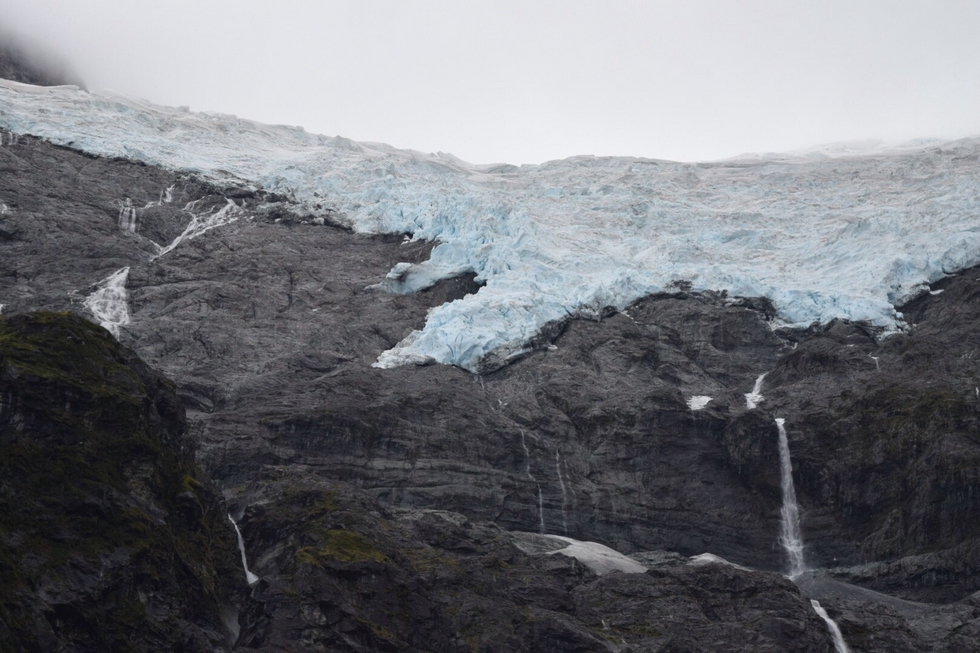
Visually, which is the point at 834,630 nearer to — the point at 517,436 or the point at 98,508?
the point at 517,436

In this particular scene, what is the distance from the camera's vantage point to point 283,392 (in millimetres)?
54188

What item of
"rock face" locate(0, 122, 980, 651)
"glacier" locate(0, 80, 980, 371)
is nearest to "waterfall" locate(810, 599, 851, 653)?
"rock face" locate(0, 122, 980, 651)

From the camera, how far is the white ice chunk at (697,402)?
182 feet

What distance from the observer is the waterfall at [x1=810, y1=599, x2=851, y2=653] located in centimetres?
3838

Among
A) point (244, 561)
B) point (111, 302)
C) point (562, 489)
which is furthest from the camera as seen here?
point (111, 302)

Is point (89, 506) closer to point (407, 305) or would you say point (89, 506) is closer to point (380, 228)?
point (407, 305)

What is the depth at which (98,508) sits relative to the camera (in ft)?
101

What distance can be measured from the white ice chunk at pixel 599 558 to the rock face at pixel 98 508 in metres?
15.0

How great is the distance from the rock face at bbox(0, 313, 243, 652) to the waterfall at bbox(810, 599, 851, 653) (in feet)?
67.7

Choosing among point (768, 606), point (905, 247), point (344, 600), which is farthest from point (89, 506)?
point (905, 247)

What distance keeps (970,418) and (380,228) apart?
1590 inches

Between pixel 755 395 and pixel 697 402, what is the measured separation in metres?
3.84

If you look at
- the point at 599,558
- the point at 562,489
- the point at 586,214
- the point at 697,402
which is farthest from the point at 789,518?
the point at 586,214

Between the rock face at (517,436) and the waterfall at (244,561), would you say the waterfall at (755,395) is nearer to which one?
the rock face at (517,436)
